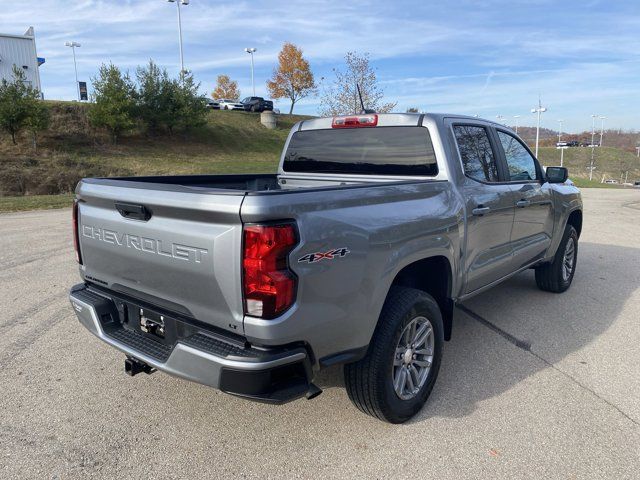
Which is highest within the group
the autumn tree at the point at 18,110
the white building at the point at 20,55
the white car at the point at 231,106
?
the white building at the point at 20,55

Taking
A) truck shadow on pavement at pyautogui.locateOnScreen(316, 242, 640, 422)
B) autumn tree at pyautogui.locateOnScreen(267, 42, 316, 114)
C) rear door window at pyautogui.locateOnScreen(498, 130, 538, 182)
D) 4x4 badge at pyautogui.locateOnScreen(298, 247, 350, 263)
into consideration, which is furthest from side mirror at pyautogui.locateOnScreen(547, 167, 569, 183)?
autumn tree at pyautogui.locateOnScreen(267, 42, 316, 114)

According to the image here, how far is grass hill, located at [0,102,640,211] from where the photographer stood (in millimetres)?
21062

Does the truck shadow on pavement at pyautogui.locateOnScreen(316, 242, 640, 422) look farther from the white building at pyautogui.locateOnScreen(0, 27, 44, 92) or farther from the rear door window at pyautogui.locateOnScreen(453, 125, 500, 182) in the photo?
the white building at pyautogui.locateOnScreen(0, 27, 44, 92)

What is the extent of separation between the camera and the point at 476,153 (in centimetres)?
394

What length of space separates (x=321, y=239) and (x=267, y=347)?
0.56 metres

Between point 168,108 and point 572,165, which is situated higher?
point 168,108

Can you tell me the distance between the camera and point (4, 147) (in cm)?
2777

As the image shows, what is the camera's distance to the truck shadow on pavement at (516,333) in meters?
3.40

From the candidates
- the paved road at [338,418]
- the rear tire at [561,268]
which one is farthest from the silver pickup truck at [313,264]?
the rear tire at [561,268]

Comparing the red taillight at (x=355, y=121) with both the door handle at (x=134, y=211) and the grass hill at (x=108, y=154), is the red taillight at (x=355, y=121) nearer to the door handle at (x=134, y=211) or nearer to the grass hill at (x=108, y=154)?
the door handle at (x=134, y=211)

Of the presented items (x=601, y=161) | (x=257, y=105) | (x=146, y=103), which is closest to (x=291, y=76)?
(x=257, y=105)

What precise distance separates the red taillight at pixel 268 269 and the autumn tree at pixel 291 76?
5122cm

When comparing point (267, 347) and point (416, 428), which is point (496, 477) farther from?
point (267, 347)

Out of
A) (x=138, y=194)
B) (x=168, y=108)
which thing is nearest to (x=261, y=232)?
(x=138, y=194)
